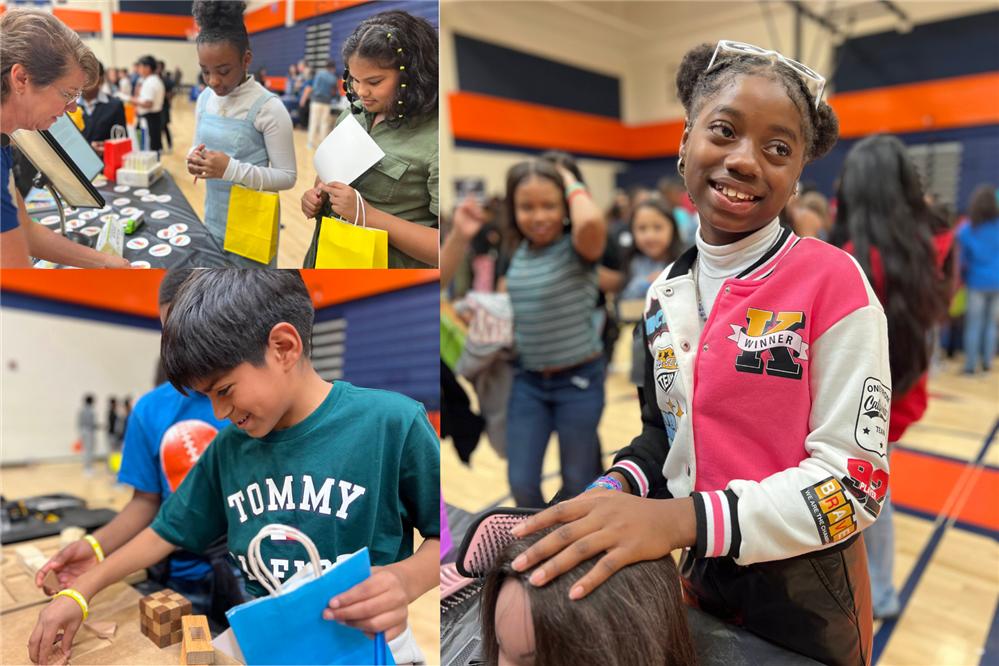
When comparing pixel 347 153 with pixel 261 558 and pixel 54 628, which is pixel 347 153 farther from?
pixel 54 628

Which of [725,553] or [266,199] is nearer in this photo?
[725,553]

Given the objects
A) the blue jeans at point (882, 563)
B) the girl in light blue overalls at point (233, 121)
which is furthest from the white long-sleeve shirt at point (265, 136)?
the blue jeans at point (882, 563)

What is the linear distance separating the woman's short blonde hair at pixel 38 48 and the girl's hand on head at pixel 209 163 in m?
0.22

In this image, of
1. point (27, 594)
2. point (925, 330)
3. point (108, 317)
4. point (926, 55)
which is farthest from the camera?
point (926, 55)

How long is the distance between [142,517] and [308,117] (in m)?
0.92

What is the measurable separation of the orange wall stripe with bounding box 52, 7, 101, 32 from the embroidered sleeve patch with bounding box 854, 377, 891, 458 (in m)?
1.20

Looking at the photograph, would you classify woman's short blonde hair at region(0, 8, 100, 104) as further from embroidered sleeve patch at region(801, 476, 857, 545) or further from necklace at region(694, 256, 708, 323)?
embroidered sleeve patch at region(801, 476, 857, 545)

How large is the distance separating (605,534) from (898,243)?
1.42 meters

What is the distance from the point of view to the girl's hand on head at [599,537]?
66 centimetres

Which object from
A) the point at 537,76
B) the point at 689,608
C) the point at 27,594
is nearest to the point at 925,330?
the point at 689,608

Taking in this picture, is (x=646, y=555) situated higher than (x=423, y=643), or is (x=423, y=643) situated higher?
(x=646, y=555)

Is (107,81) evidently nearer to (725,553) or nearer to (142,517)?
(142,517)

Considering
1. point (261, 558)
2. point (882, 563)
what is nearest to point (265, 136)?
point (261, 558)

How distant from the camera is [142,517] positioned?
1.27 metres
